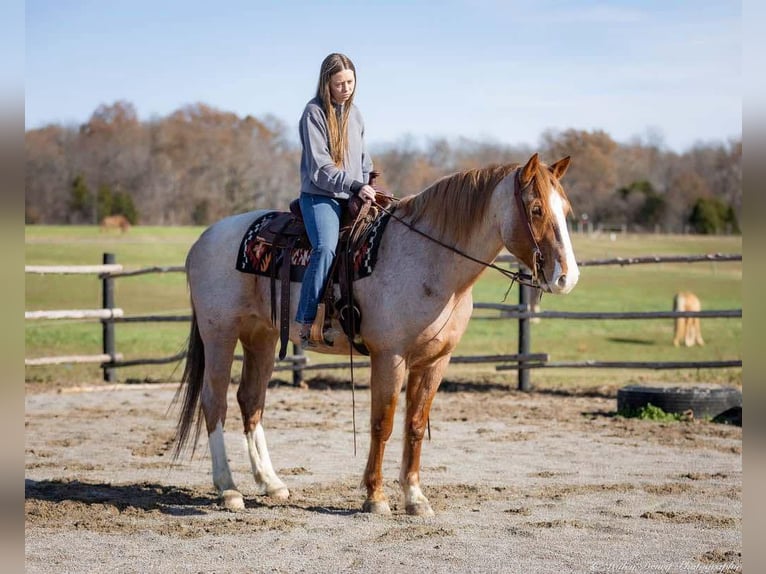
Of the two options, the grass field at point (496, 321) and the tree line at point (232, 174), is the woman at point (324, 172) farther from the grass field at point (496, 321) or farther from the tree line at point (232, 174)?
the tree line at point (232, 174)

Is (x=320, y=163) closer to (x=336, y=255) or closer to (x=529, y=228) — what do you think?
(x=336, y=255)

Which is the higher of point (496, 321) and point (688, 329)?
point (688, 329)

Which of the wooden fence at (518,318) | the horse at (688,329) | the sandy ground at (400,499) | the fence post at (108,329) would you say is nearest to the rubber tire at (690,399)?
the sandy ground at (400,499)

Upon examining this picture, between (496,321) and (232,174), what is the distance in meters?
45.6

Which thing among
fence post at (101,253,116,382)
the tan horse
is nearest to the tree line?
the tan horse

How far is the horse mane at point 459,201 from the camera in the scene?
481 cm

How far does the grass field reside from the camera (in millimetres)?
13469

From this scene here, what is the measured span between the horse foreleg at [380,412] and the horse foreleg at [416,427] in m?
0.15

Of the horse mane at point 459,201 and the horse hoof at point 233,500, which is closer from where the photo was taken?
the horse mane at point 459,201

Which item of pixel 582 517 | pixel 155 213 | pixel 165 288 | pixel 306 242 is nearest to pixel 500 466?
pixel 582 517

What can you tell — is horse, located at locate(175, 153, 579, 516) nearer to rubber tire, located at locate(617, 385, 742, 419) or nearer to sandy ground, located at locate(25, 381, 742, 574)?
sandy ground, located at locate(25, 381, 742, 574)

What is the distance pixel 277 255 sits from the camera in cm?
538

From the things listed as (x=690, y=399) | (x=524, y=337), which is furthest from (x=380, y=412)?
(x=524, y=337)

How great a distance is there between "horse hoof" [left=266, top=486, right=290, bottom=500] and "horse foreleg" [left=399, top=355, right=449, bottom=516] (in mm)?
770
